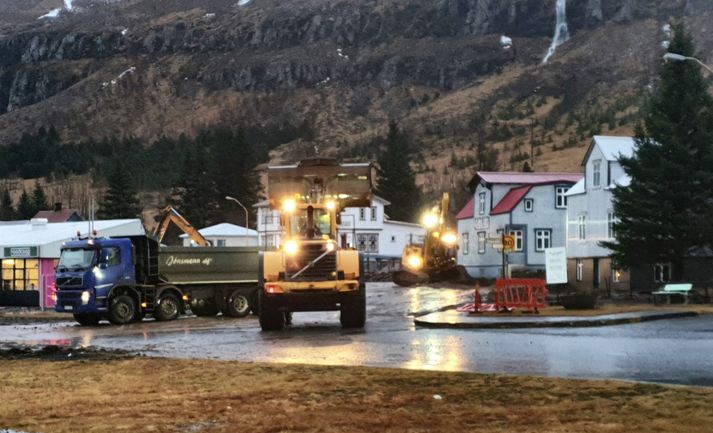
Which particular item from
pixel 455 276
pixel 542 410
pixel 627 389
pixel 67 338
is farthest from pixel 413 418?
pixel 455 276

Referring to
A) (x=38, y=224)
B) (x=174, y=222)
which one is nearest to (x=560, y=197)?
(x=174, y=222)

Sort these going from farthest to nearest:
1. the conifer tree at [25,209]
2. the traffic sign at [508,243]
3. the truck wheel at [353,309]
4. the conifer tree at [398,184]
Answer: the conifer tree at [25,209] < the conifer tree at [398,184] < the traffic sign at [508,243] < the truck wheel at [353,309]

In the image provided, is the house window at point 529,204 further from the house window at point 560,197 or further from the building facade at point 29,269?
the building facade at point 29,269

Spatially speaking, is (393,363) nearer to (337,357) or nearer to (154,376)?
(337,357)

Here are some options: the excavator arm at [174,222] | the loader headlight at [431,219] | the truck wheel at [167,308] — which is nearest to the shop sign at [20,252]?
the excavator arm at [174,222]

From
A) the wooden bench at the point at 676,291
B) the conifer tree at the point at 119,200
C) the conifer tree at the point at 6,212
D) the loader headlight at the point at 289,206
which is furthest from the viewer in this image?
the conifer tree at the point at 6,212

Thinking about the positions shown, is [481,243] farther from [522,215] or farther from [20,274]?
[20,274]

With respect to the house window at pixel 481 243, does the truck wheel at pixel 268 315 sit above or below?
below

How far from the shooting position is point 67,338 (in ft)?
85.0

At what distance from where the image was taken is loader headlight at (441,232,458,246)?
52094 mm

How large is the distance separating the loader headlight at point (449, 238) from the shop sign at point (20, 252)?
20.7 m

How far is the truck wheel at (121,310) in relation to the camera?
33.3 m

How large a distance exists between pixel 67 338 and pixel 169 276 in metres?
9.46

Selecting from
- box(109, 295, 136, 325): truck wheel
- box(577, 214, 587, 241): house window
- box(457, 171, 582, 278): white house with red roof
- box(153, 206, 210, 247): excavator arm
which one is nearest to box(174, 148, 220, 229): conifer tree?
box(457, 171, 582, 278): white house with red roof
